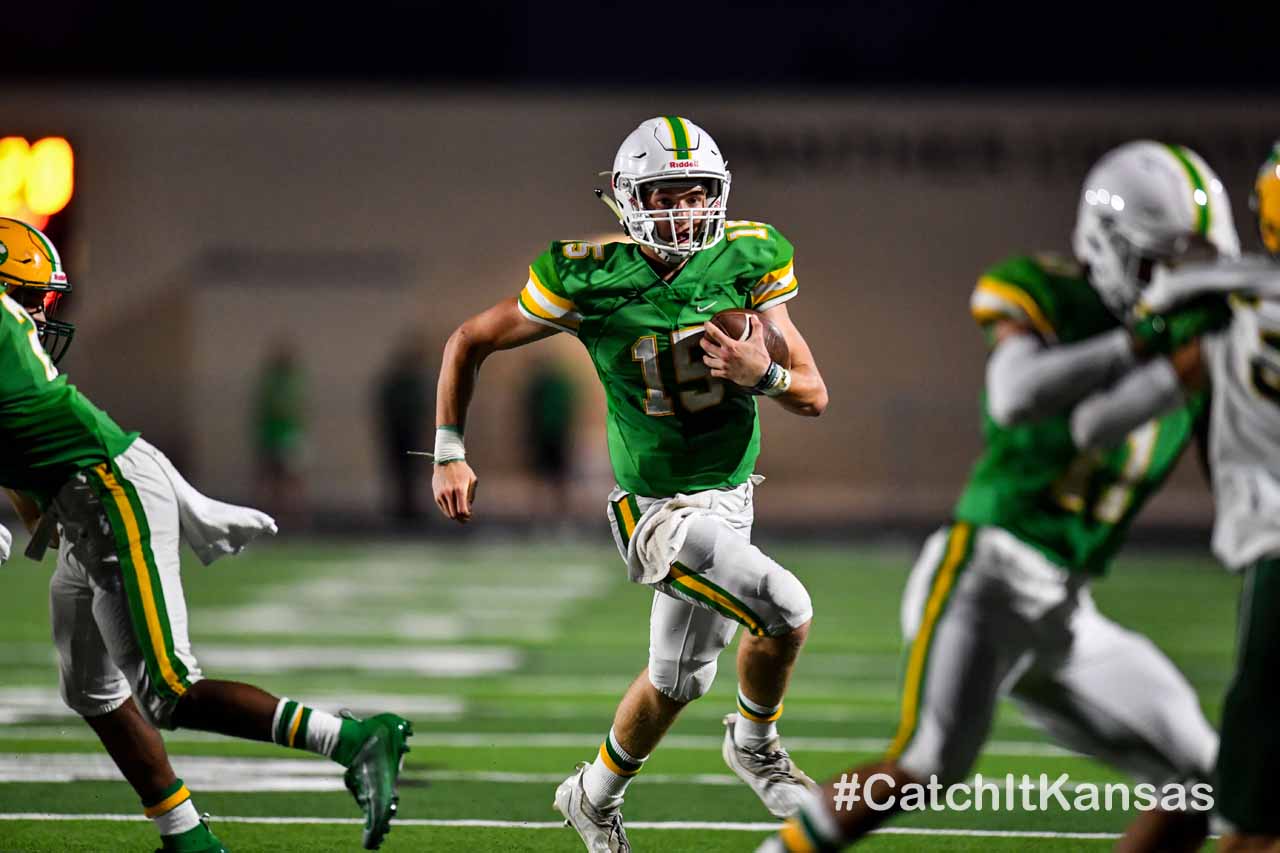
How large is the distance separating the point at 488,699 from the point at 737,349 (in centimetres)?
310

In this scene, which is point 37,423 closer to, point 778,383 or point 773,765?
point 778,383

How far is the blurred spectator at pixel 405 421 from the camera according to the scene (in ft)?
48.0

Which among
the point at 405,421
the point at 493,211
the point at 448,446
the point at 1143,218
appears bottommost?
the point at 405,421

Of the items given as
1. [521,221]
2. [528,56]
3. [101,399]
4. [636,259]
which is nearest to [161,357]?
[101,399]

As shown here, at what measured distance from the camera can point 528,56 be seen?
2011 cm

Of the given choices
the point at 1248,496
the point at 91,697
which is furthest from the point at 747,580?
the point at 91,697

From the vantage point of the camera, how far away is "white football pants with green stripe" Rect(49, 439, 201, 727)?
3.96 metres

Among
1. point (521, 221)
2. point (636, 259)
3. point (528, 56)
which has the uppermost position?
point (636, 259)

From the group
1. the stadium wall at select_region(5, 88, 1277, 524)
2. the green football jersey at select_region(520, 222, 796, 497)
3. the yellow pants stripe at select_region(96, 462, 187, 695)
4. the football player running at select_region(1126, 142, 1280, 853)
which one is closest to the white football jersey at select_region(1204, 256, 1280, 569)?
the football player running at select_region(1126, 142, 1280, 853)

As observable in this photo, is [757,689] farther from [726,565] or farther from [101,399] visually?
[101,399]

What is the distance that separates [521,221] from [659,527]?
14879 mm

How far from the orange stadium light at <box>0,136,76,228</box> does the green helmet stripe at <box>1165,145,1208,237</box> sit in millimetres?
6069

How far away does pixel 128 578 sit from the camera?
3.96 m

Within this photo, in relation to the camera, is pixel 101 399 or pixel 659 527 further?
pixel 101 399
